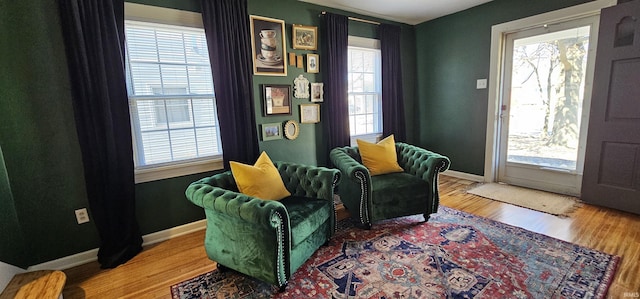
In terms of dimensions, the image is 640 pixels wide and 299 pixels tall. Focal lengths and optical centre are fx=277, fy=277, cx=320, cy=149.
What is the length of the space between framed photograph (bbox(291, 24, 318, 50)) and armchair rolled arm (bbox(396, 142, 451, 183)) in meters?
1.56

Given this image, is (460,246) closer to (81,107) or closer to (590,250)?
(590,250)

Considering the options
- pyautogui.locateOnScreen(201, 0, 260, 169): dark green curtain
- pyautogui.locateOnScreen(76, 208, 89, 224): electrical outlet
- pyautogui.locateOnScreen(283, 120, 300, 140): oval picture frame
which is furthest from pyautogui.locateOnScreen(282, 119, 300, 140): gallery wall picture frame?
pyautogui.locateOnScreen(76, 208, 89, 224): electrical outlet

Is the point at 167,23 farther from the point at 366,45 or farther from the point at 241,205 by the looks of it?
the point at 366,45

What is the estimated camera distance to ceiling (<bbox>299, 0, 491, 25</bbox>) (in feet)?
10.9

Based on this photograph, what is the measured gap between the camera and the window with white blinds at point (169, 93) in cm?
235

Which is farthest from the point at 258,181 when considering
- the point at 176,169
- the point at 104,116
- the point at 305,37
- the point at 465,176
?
the point at 465,176

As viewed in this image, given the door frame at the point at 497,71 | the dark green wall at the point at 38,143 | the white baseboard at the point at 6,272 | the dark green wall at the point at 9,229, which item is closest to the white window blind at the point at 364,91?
the door frame at the point at 497,71

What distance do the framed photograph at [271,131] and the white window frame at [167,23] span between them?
574 mm

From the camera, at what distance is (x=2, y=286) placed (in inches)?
68.9

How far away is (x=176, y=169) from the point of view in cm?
258

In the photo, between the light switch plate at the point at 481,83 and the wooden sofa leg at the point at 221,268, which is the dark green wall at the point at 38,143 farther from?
the light switch plate at the point at 481,83

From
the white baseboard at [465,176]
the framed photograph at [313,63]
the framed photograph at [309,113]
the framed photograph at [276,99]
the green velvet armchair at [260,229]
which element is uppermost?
the framed photograph at [313,63]

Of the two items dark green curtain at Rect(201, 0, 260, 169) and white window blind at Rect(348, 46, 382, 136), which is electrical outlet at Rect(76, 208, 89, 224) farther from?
white window blind at Rect(348, 46, 382, 136)

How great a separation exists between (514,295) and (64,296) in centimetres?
292
